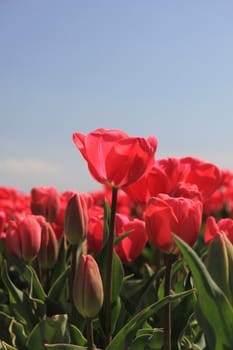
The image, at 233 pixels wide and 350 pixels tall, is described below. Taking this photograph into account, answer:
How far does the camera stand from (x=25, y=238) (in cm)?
164

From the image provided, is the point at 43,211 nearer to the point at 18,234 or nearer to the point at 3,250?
the point at 3,250

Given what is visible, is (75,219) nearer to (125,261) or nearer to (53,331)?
(53,331)

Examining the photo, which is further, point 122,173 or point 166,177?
point 166,177

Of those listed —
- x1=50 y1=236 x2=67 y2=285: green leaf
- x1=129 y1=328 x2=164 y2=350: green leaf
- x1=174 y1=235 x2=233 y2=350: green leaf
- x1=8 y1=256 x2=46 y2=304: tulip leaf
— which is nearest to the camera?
x1=174 y1=235 x2=233 y2=350: green leaf

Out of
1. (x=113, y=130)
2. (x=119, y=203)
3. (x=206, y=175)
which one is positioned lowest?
(x=119, y=203)

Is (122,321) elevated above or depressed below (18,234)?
below

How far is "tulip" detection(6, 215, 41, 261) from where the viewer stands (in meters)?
1.63

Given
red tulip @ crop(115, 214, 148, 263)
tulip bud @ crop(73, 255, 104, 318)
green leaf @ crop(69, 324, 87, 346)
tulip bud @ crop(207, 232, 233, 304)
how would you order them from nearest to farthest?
1. tulip bud @ crop(207, 232, 233, 304)
2. tulip bud @ crop(73, 255, 104, 318)
3. green leaf @ crop(69, 324, 87, 346)
4. red tulip @ crop(115, 214, 148, 263)

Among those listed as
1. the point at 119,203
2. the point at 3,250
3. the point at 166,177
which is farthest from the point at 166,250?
the point at 119,203

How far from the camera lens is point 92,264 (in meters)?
1.06

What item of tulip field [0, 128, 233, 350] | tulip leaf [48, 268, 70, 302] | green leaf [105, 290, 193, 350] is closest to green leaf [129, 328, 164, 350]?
tulip field [0, 128, 233, 350]

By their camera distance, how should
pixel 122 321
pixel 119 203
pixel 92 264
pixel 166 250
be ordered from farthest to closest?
pixel 119 203, pixel 122 321, pixel 166 250, pixel 92 264

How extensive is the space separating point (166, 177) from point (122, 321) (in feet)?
1.31

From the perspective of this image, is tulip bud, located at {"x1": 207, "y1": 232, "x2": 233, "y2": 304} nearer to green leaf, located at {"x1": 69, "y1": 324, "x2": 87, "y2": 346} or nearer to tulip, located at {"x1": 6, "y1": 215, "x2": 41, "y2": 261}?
green leaf, located at {"x1": 69, "y1": 324, "x2": 87, "y2": 346}
